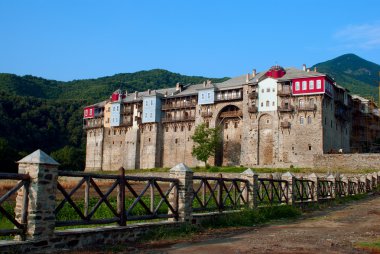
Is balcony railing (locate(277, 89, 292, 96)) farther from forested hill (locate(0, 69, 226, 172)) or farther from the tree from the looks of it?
forested hill (locate(0, 69, 226, 172))

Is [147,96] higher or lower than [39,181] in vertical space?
higher

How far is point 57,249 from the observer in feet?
26.7

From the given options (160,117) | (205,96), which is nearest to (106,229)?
(205,96)

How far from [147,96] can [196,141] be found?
16750 mm

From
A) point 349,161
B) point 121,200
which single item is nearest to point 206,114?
point 349,161

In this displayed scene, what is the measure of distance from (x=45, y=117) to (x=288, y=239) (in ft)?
337

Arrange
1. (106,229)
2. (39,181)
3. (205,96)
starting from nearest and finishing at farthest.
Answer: (39,181)
(106,229)
(205,96)

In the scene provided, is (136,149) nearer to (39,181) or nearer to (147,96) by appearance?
(147,96)

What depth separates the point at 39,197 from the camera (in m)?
7.89

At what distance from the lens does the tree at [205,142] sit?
215 feet

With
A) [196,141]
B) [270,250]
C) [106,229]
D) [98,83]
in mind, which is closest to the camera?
[270,250]

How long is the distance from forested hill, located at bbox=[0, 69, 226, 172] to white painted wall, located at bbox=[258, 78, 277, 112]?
3801 centimetres

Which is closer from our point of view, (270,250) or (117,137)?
(270,250)

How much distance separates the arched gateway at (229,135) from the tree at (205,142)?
8.46 feet
